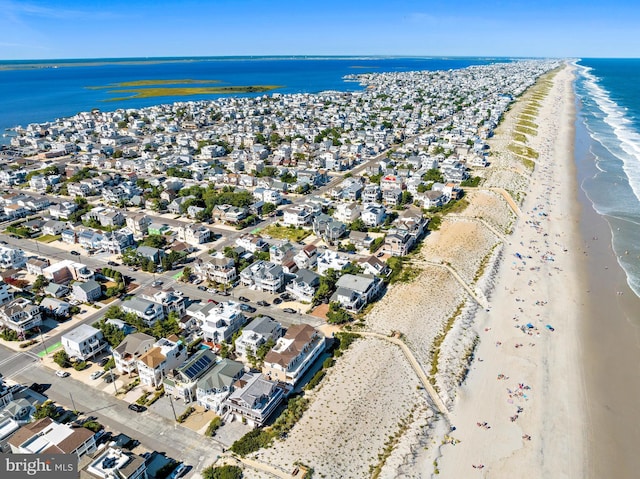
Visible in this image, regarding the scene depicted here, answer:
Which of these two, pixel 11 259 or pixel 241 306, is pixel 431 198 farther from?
pixel 11 259

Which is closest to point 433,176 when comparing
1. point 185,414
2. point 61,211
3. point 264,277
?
point 264,277

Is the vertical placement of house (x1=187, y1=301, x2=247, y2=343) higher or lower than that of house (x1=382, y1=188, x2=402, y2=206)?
lower

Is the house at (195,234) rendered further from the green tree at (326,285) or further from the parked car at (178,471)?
the parked car at (178,471)

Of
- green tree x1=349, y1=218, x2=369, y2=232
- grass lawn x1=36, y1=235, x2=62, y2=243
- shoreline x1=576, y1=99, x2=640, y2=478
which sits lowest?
shoreline x1=576, y1=99, x2=640, y2=478

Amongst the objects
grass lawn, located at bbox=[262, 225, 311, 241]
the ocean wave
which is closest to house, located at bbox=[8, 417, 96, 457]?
grass lawn, located at bbox=[262, 225, 311, 241]

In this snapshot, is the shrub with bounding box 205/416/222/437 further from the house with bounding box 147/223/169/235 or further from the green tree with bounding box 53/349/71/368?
the house with bounding box 147/223/169/235

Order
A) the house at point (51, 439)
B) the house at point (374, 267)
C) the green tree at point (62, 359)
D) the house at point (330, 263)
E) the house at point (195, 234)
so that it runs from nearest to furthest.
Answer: the house at point (51, 439) < the green tree at point (62, 359) < the house at point (374, 267) < the house at point (330, 263) < the house at point (195, 234)

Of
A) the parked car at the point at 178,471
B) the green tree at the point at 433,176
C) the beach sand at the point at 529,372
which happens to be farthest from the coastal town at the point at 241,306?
the beach sand at the point at 529,372
